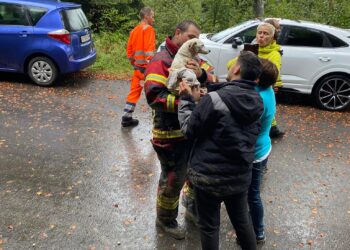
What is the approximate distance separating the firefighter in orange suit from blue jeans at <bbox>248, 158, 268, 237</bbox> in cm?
376

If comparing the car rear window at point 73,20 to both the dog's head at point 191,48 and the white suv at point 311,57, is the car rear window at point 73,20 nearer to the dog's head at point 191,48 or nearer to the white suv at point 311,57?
the white suv at point 311,57

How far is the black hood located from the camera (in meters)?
2.98

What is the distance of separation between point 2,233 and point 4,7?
696cm

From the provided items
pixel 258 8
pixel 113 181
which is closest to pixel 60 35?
pixel 113 181

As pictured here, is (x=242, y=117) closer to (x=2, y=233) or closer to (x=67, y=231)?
(x=67, y=231)

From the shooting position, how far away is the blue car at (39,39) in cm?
938

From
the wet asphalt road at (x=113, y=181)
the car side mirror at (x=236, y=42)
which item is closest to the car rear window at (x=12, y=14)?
the wet asphalt road at (x=113, y=181)

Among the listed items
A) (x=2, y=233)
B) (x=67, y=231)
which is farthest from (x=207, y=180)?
(x=2, y=233)

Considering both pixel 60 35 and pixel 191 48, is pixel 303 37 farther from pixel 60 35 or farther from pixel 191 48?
pixel 191 48

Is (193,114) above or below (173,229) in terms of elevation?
above

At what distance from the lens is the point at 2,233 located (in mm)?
4176

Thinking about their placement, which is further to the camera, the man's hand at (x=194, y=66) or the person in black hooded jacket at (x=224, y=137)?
the man's hand at (x=194, y=66)

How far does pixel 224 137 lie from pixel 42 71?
7411mm

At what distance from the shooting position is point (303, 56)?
8.99 meters
